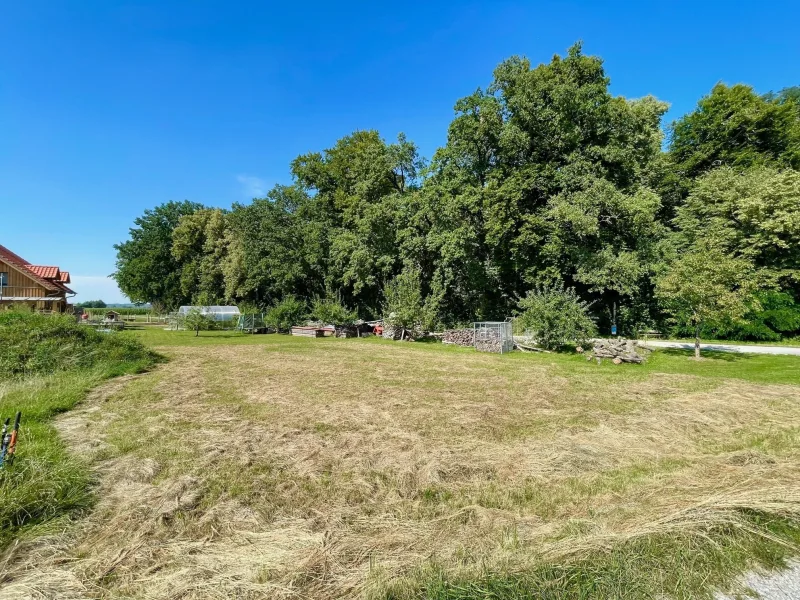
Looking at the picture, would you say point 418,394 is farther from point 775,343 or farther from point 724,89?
point 724,89

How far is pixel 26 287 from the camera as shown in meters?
27.7

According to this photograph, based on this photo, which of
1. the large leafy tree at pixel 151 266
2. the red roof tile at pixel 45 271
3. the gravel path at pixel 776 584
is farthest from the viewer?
the large leafy tree at pixel 151 266

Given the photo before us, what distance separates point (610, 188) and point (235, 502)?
75.5 ft

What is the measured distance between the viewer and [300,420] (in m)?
7.10

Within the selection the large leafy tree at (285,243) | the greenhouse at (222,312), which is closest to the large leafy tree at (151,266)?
the greenhouse at (222,312)

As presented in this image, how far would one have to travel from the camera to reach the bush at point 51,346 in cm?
970

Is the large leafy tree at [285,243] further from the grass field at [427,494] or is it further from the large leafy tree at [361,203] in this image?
the grass field at [427,494]

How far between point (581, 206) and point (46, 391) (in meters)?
23.3

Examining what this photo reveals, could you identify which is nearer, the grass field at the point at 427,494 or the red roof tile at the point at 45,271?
the grass field at the point at 427,494

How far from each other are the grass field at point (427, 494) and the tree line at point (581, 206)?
34.9ft

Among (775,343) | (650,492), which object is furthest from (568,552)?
(775,343)

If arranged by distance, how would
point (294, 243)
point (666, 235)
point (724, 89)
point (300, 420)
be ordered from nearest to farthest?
point (300, 420) → point (666, 235) → point (724, 89) → point (294, 243)

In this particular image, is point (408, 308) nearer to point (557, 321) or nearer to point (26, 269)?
point (557, 321)

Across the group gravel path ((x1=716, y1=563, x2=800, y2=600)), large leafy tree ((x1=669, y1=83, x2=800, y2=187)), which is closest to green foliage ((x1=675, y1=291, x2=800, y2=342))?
large leafy tree ((x1=669, y1=83, x2=800, y2=187))
